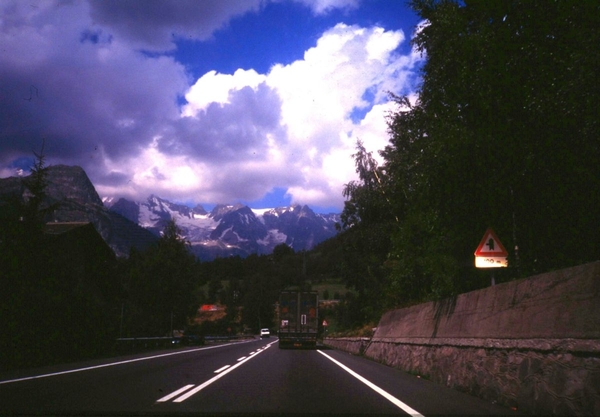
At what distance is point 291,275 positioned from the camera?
516ft

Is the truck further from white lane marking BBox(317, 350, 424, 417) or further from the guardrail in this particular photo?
white lane marking BBox(317, 350, 424, 417)

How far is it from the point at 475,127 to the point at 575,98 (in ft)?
9.33

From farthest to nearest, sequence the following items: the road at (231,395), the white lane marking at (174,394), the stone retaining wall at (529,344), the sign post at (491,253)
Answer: the sign post at (491,253), the white lane marking at (174,394), the road at (231,395), the stone retaining wall at (529,344)

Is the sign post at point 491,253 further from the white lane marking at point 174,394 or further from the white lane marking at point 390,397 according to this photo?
the white lane marking at point 174,394

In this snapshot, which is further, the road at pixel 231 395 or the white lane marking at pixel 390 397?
the road at pixel 231 395

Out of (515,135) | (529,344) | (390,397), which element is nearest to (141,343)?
(390,397)

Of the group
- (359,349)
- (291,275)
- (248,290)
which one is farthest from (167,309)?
(291,275)

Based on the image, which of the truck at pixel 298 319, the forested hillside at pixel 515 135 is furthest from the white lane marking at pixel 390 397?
the truck at pixel 298 319

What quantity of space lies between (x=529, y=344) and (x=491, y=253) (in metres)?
3.65

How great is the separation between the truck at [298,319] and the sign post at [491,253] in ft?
70.1

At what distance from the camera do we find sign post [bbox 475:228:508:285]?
10156 millimetres

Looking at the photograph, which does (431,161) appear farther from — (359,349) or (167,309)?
(167,309)

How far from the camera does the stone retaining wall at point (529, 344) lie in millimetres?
5566

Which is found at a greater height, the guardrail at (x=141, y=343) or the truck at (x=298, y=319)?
the truck at (x=298, y=319)
